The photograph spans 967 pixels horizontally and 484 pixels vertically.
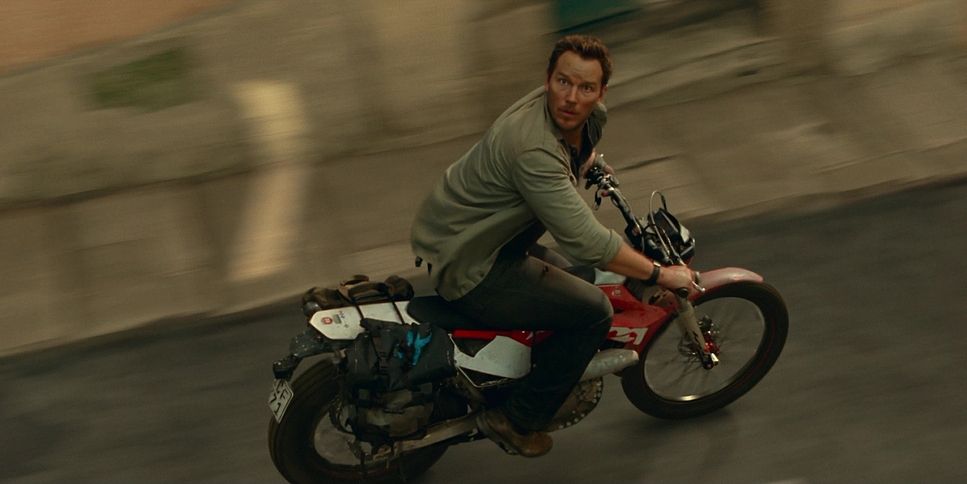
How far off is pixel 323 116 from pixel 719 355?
349 centimetres

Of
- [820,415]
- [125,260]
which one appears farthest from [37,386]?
[820,415]

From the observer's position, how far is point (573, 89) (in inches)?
163

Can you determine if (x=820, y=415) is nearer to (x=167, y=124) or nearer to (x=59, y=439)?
(x=59, y=439)

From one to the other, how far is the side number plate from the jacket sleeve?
131cm

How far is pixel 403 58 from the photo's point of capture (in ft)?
25.6

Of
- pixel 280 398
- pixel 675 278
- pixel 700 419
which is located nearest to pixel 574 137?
pixel 675 278

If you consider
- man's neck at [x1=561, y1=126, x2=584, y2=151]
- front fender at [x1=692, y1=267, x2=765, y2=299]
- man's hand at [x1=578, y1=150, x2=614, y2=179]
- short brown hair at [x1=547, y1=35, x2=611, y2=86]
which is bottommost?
front fender at [x1=692, y1=267, x2=765, y2=299]

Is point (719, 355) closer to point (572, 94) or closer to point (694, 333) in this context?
point (694, 333)

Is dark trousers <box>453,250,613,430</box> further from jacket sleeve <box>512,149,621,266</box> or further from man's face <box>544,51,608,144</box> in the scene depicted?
man's face <box>544,51,608,144</box>

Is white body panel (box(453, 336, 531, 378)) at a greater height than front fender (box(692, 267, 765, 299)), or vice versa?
front fender (box(692, 267, 765, 299))

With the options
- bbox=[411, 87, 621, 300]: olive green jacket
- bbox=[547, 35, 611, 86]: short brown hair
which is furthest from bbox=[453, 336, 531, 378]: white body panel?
bbox=[547, 35, 611, 86]: short brown hair

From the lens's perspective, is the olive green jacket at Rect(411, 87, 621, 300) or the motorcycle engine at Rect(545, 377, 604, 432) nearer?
the olive green jacket at Rect(411, 87, 621, 300)

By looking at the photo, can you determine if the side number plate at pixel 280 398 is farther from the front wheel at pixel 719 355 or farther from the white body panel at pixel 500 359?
the front wheel at pixel 719 355

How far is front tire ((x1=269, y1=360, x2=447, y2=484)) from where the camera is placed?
4758 mm
